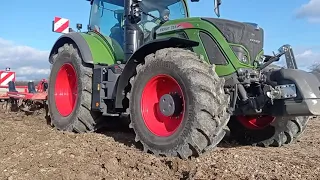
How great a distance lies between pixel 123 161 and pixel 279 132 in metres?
2.42

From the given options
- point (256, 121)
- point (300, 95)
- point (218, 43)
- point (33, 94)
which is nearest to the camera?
point (300, 95)

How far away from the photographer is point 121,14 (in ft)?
20.2

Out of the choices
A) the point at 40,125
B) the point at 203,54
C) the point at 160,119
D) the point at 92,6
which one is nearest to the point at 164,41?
the point at 203,54

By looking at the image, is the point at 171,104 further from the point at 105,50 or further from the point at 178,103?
→ the point at 105,50

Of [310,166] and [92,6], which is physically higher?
[92,6]

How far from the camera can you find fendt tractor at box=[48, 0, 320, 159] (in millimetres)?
4098

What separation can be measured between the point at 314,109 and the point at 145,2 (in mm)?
3105

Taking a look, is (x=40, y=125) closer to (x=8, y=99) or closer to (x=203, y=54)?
(x=8, y=99)

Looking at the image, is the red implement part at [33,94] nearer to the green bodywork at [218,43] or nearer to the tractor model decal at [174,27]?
the tractor model decal at [174,27]

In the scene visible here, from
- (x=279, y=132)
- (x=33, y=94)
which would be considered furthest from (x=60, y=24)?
(x=279, y=132)

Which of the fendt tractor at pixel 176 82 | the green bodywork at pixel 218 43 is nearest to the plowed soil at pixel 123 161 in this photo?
the fendt tractor at pixel 176 82

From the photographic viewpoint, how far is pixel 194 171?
12.0 ft

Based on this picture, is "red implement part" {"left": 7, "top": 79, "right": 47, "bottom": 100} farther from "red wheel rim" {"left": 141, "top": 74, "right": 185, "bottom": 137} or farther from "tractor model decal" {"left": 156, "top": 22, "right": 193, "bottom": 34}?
"red wheel rim" {"left": 141, "top": 74, "right": 185, "bottom": 137}

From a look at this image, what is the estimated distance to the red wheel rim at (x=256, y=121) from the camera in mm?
5505
